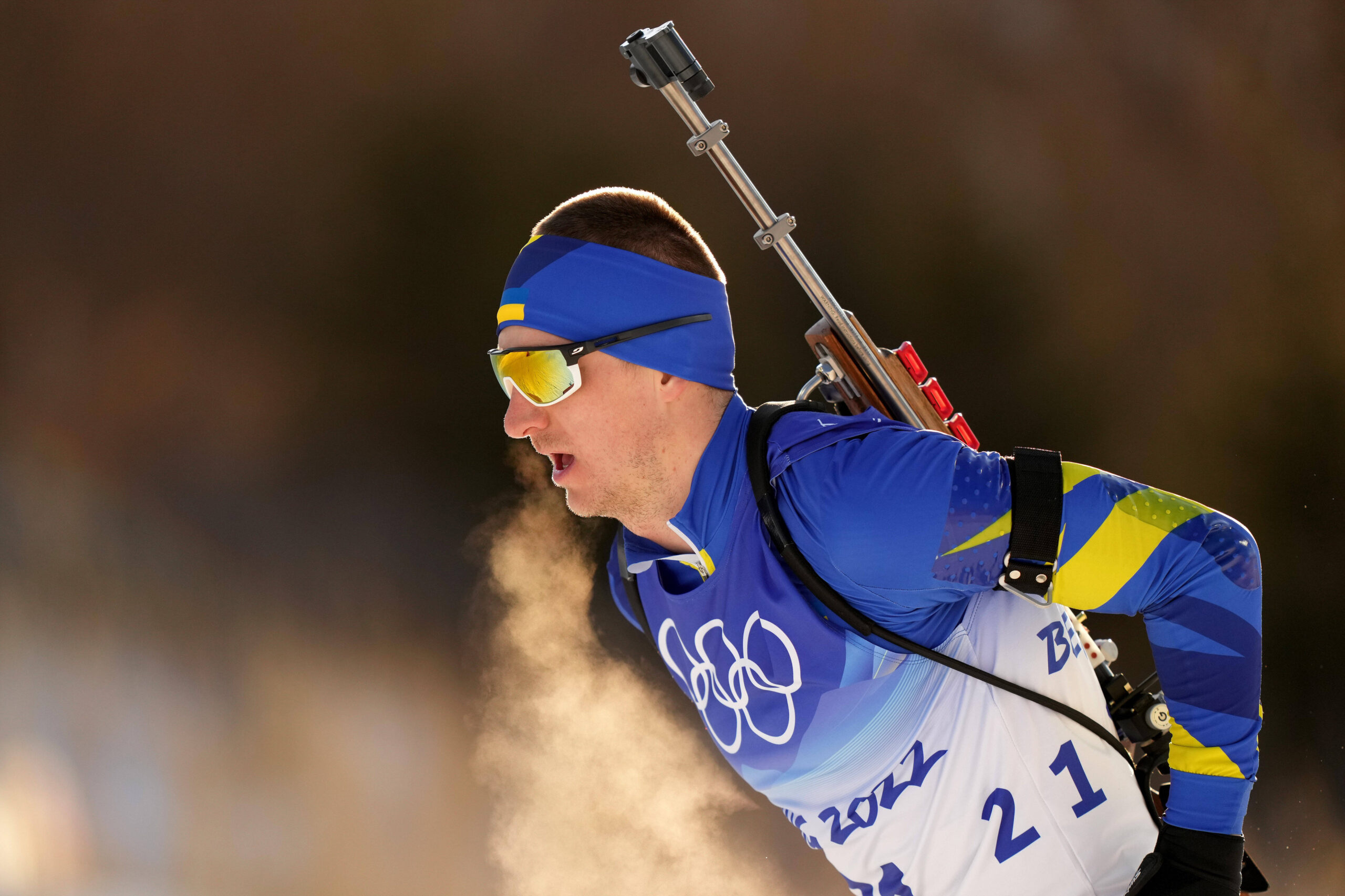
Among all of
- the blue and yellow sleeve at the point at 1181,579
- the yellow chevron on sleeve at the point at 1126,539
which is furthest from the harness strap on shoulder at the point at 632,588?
the yellow chevron on sleeve at the point at 1126,539

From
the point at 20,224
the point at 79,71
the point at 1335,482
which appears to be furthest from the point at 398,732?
the point at 1335,482

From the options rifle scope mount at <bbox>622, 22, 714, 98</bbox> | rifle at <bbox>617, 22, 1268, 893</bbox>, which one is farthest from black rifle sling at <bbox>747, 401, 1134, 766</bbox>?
rifle scope mount at <bbox>622, 22, 714, 98</bbox>

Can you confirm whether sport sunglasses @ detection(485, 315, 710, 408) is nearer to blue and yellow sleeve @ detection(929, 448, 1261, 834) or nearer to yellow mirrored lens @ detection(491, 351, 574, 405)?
yellow mirrored lens @ detection(491, 351, 574, 405)

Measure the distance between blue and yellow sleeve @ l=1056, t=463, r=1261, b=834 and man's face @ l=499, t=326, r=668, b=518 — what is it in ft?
1.74

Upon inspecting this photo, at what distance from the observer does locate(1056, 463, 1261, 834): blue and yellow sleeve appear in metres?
1.00

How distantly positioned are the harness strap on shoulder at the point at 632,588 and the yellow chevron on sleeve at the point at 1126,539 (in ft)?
2.07

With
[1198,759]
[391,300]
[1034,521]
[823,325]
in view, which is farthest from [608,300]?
[391,300]

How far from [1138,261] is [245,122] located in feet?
7.64

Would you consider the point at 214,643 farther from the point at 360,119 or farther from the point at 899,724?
the point at 899,724

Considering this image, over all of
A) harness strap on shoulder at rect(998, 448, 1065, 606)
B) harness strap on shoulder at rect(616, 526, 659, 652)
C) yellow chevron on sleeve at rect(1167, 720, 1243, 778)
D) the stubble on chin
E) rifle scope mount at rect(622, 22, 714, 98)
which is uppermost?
rifle scope mount at rect(622, 22, 714, 98)

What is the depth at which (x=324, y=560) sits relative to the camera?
7.44 ft

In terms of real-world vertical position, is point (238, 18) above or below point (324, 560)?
above

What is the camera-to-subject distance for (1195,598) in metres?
1.00

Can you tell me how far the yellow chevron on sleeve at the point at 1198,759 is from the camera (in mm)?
997
